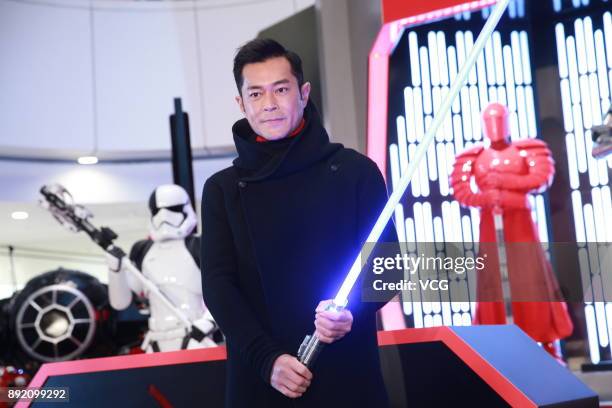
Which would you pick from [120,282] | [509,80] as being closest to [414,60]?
[509,80]

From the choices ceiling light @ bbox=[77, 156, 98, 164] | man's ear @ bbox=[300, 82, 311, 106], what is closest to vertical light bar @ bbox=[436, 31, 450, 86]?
man's ear @ bbox=[300, 82, 311, 106]

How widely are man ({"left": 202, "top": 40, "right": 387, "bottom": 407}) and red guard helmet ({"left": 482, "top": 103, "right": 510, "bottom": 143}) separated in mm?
2462

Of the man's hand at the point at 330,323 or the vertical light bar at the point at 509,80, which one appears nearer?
the man's hand at the point at 330,323

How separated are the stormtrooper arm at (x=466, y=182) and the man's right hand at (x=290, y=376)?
8.45 ft

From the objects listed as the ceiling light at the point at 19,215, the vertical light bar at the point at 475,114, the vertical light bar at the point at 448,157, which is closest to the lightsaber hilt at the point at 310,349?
the vertical light bar at the point at 448,157

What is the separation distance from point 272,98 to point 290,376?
0.47 metres

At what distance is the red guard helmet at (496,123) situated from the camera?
12.4ft

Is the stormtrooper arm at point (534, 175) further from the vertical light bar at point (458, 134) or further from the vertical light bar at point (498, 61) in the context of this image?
the vertical light bar at point (498, 61)

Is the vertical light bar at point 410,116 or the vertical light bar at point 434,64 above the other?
the vertical light bar at point 434,64

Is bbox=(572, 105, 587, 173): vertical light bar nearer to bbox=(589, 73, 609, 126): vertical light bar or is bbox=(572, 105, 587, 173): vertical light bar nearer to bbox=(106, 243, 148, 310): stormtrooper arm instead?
bbox=(589, 73, 609, 126): vertical light bar

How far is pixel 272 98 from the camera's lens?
143cm

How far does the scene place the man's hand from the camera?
1235 mm

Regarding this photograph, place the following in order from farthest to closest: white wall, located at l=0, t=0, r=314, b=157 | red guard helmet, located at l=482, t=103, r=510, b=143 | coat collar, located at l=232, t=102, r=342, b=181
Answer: white wall, located at l=0, t=0, r=314, b=157 < red guard helmet, located at l=482, t=103, r=510, b=143 < coat collar, located at l=232, t=102, r=342, b=181

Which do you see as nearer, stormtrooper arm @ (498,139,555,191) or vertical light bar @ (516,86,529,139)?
stormtrooper arm @ (498,139,555,191)
